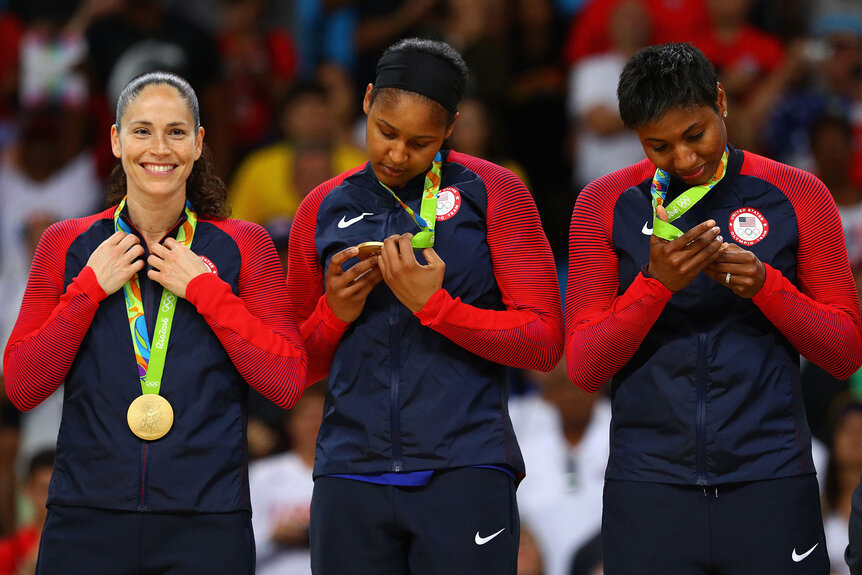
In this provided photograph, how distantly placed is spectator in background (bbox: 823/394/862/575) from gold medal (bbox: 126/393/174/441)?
3352mm

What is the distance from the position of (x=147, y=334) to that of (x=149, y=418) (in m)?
0.22

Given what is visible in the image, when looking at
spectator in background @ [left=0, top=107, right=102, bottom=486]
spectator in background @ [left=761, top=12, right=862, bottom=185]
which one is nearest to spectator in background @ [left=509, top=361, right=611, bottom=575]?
spectator in background @ [left=761, top=12, right=862, bottom=185]

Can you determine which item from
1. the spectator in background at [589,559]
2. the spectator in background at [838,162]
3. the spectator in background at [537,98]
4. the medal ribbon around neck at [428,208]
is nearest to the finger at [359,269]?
the medal ribbon around neck at [428,208]

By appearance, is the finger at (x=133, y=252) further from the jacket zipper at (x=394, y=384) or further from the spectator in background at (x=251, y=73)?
the spectator in background at (x=251, y=73)

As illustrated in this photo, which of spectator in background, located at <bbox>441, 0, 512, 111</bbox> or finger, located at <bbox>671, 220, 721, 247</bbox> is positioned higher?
spectator in background, located at <bbox>441, 0, 512, 111</bbox>

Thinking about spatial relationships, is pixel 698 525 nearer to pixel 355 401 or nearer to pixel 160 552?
pixel 355 401

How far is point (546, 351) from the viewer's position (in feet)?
11.2

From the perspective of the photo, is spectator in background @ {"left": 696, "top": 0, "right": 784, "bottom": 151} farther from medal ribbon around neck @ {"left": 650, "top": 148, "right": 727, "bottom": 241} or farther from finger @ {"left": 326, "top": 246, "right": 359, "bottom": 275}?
finger @ {"left": 326, "top": 246, "right": 359, "bottom": 275}

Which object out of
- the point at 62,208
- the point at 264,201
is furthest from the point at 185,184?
the point at 62,208

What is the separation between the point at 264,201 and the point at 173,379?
13.6 feet

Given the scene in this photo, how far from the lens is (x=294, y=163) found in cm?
728

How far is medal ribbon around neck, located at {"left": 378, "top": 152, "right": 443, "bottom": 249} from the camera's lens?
331cm

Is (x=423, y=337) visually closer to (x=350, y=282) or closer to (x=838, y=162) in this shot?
(x=350, y=282)

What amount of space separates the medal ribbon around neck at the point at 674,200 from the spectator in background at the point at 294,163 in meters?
4.01
